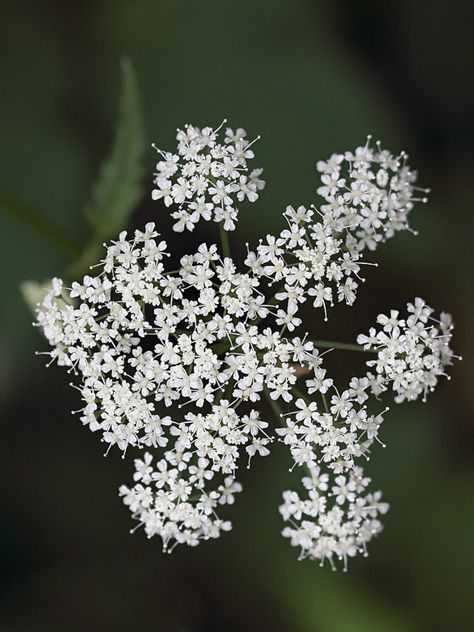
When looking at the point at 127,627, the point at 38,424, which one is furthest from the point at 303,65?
the point at 127,627

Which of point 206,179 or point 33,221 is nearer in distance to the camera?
point 206,179

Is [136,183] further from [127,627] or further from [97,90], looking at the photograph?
[127,627]

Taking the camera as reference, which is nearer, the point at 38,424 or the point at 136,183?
the point at 136,183

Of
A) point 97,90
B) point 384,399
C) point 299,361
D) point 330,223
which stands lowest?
point 299,361

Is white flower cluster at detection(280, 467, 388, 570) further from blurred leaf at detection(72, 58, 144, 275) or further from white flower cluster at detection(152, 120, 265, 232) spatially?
blurred leaf at detection(72, 58, 144, 275)

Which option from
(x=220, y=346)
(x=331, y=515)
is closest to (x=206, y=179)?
(x=220, y=346)

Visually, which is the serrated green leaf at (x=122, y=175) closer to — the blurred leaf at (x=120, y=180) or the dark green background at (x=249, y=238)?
the blurred leaf at (x=120, y=180)

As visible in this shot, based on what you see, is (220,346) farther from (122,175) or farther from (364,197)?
(122,175)

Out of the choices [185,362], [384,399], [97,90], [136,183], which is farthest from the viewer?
[97,90]
